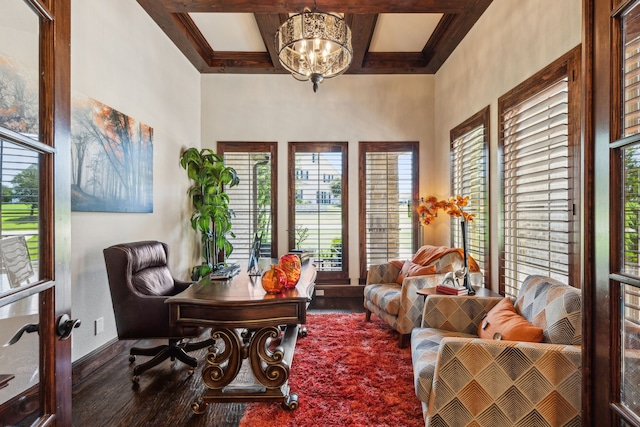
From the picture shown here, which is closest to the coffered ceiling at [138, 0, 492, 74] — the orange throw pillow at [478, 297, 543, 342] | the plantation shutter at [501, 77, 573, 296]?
the plantation shutter at [501, 77, 573, 296]

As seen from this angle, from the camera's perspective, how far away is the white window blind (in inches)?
131

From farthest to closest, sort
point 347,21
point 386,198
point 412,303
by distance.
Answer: point 386,198
point 347,21
point 412,303

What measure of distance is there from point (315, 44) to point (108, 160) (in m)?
2.04

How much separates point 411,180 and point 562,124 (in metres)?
2.71

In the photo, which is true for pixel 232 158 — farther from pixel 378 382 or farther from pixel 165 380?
pixel 378 382

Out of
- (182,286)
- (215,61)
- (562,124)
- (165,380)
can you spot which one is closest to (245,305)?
(165,380)

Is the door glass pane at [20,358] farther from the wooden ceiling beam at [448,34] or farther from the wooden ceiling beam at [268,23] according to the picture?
the wooden ceiling beam at [448,34]

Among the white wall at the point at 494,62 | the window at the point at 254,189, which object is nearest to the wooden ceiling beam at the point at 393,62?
the white wall at the point at 494,62

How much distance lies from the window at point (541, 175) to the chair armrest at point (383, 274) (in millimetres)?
1144

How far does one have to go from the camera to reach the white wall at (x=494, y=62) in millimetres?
2307

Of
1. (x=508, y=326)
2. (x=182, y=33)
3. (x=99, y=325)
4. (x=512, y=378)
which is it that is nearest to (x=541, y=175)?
(x=508, y=326)

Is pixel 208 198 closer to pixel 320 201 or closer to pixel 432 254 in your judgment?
pixel 320 201

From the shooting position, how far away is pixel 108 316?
2.85 meters

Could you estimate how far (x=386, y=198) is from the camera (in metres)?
4.88
